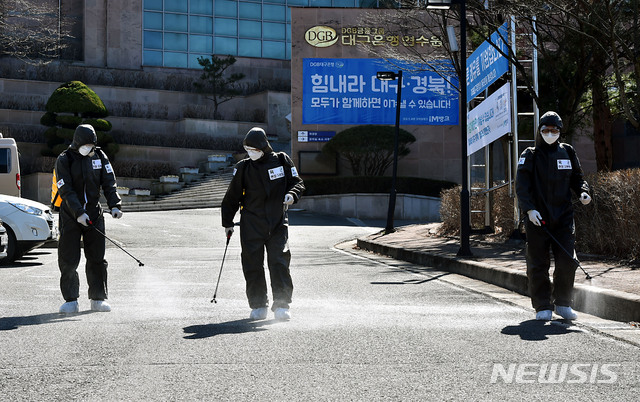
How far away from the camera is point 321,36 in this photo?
3756 centimetres

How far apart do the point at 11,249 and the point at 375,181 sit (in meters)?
20.8

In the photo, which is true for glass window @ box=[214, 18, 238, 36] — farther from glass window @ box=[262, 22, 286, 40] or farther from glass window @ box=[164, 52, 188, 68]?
glass window @ box=[164, 52, 188, 68]

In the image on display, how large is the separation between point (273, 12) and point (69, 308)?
1823 inches

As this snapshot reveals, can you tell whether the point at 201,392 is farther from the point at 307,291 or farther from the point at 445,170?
the point at 445,170

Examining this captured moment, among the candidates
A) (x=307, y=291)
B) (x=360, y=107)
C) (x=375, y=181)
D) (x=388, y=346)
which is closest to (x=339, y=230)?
(x=375, y=181)

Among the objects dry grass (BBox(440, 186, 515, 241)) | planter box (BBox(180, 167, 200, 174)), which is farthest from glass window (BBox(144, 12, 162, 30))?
dry grass (BBox(440, 186, 515, 241))

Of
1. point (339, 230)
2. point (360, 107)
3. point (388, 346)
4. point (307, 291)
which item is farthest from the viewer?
point (360, 107)

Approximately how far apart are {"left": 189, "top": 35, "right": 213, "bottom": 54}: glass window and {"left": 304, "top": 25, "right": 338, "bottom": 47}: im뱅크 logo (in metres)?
15.4

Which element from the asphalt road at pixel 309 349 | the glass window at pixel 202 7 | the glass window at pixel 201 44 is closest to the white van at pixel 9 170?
the asphalt road at pixel 309 349

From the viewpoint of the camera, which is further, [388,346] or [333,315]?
[333,315]

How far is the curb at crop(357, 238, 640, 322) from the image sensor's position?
7.88 metres

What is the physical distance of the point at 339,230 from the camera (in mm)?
27375

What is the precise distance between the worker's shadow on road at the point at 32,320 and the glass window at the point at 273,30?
45808 millimetres

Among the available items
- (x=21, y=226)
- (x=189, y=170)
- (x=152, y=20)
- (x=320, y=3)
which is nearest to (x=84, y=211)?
(x=21, y=226)
